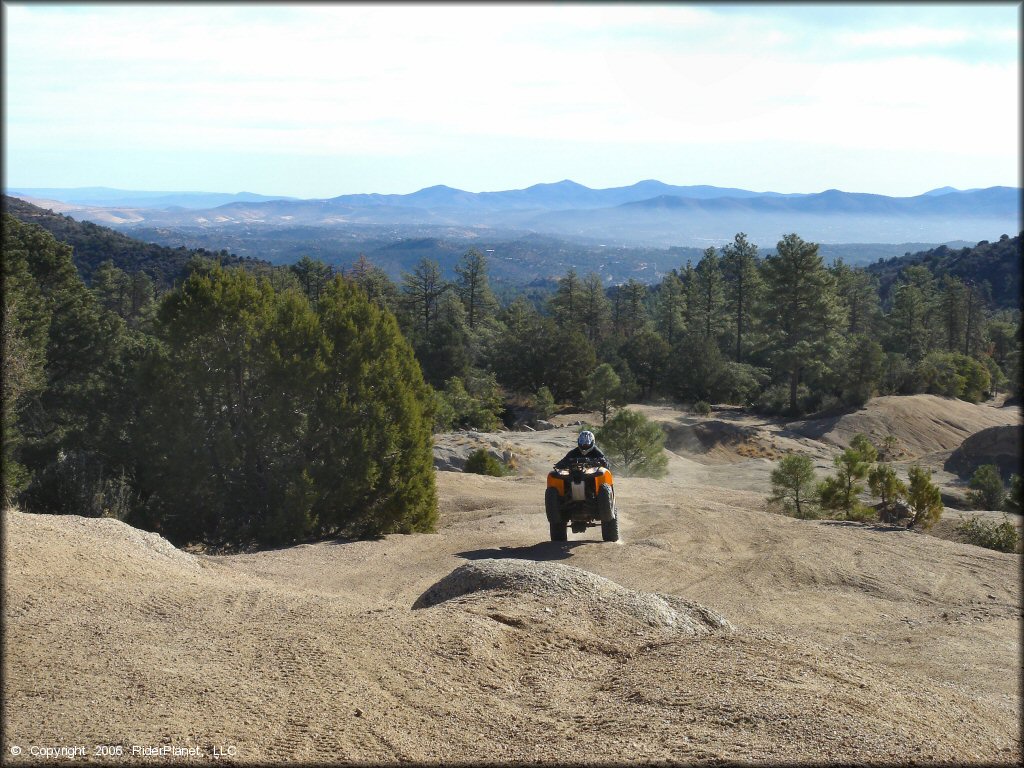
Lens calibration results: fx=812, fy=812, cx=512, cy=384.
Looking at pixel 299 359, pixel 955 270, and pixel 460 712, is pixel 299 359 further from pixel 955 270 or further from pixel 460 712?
pixel 955 270

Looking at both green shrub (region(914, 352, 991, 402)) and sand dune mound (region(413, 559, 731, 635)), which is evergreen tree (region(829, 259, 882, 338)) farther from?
sand dune mound (region(413, 559, 731, 635))

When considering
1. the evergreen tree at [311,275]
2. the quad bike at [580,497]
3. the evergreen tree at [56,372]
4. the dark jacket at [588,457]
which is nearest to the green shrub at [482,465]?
the evergreen tree at [56,372]

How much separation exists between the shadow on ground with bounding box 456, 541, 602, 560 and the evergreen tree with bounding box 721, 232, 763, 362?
51291 mm

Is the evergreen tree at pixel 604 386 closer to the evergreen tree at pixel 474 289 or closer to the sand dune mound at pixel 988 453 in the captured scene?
the sand dune mound at pixel 988 453

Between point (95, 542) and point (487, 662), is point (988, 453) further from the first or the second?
point (95, 542)

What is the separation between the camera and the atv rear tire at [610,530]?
13.7 metres

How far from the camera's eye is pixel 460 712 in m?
5.58

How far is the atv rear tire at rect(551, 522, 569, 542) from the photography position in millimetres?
13670

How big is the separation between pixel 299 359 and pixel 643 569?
24.6 ft

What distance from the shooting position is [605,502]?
13234 millimetres

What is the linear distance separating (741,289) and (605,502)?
5513 cm

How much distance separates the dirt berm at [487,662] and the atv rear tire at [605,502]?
1.32 meters

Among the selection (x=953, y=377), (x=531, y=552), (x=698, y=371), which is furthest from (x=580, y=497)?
(x=953, y=377)

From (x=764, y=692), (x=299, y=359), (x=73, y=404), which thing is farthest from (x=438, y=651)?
(x=73, y=404)
